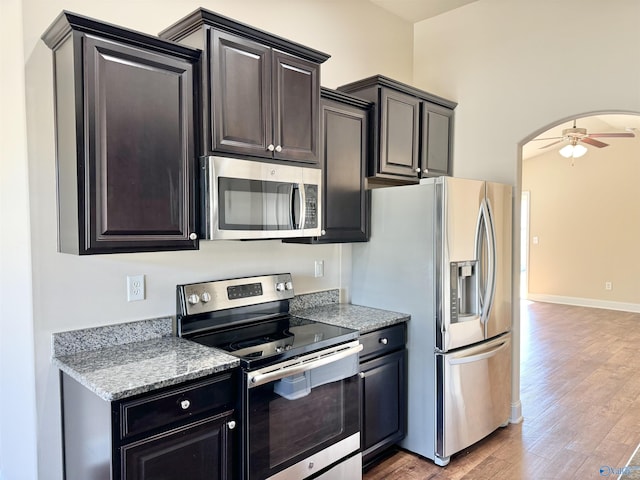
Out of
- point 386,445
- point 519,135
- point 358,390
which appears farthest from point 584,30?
point 386,445

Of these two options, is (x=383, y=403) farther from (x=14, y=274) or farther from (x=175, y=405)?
(x=14, y=274)

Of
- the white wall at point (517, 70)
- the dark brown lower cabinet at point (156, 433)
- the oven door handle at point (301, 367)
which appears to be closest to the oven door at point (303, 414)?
the oven door handle at point (301, 367)

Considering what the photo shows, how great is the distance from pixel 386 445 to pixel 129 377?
175cm

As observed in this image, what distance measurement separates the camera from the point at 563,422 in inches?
133

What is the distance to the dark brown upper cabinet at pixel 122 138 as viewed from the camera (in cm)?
176

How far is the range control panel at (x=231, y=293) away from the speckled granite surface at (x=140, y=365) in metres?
0.23

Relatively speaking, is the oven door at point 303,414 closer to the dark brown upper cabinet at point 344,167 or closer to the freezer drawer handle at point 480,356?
the freezer drawer handle at point 480,356

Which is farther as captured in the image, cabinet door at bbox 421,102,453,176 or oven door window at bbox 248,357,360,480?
cabinet door at bbox 421,102,453,176

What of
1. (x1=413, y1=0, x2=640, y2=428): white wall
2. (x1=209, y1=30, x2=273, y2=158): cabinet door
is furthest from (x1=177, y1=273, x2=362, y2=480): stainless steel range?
(x1=413, y1=0, x2=640, y2=428): white wall

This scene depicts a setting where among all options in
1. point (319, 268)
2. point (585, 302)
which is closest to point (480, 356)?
point (319, 268)

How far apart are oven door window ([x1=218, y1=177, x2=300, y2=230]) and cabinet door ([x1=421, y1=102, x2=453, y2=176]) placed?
1.43 meters

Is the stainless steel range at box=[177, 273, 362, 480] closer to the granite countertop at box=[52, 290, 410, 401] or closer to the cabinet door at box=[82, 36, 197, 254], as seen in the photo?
the granite countertop at box=[52, 290, 410, 401]

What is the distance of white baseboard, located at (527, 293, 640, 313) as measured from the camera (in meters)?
7.41

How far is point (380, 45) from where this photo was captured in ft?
12.1
